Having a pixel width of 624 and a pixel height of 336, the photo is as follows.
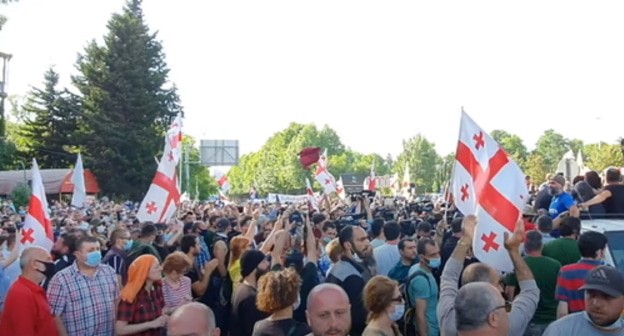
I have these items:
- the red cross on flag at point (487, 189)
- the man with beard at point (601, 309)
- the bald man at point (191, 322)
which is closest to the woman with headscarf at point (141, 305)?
the red cross on flag at point (487, 189)

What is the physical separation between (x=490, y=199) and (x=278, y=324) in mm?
2471

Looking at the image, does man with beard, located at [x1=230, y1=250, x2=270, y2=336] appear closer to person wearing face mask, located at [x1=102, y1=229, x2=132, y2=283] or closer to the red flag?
person wearing face mask, located at [x1=102, y1=229, x2=132, y2=283]

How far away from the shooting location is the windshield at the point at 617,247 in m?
7.48

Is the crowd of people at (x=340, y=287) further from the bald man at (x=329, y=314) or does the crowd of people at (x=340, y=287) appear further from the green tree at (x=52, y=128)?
the green tree at (x=52, y=128)

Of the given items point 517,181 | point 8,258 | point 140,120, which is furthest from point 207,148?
point 517,181

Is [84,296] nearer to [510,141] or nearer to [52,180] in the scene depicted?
[52,180]

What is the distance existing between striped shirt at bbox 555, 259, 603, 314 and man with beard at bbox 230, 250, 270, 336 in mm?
2381

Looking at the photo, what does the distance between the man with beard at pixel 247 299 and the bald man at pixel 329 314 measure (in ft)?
6.22

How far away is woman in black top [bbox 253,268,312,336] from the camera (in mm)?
5500

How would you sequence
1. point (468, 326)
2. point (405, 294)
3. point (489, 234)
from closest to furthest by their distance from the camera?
point (468, 326) < point (489, 234) < point (405, 294)

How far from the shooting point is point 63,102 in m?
58.2

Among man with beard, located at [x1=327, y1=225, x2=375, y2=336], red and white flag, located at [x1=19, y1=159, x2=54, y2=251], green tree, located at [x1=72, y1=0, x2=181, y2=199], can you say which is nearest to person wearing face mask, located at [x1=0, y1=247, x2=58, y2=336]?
red and white flag, located at [x1=19, y1=159, x2=54, y2=251]

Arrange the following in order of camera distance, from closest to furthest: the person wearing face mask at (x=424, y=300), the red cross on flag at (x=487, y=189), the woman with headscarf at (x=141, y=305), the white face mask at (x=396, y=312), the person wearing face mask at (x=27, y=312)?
1. the white face mask at (x=396, y=312)
2. the red cross on flag at (x=487, y=189)
3. the person wearing face mask at (x=27, y=312)
4. the woman with headscarf at (x=141, y=305)
5. the person wearing face mask at (x=424, y=300)

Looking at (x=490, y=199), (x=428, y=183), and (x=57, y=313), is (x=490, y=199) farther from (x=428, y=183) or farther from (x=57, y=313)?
(x=428, y=183)
